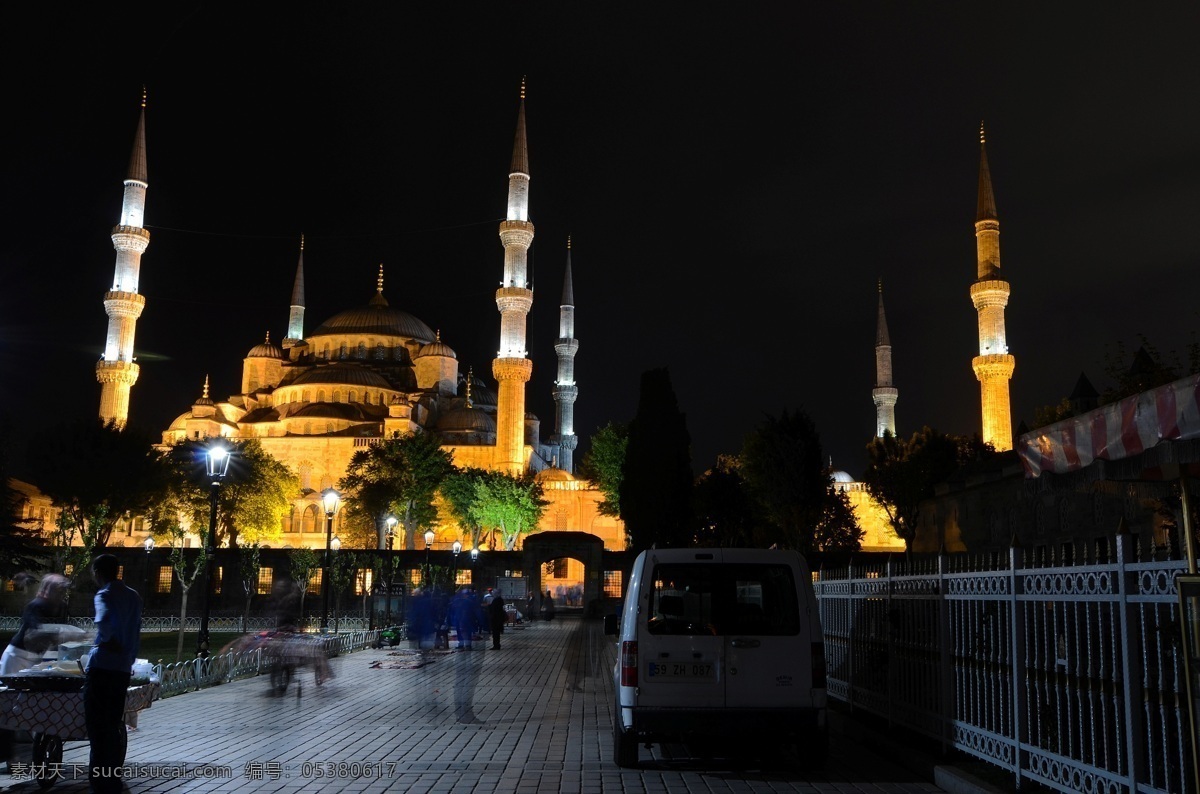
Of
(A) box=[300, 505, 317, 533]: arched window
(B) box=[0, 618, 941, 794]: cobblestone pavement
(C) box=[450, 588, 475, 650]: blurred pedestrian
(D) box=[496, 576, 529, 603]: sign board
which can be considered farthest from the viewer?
(A) box=[300, 505, 317, 533]: arched window

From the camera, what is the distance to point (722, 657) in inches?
280

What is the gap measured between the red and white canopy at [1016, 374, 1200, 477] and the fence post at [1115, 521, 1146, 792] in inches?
19.2

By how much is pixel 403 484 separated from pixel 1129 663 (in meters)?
48.3

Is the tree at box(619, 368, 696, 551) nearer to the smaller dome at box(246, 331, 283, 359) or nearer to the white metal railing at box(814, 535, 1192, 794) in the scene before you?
the white metal railing at box(814, 535, 1192, 794)

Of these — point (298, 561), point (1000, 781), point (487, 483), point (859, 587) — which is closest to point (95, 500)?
point (298, 561)

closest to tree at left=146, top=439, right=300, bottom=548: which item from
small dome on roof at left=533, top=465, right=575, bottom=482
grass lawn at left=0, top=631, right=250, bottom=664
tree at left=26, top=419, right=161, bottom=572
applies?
tree at left=26, top=419, right=161, bottom=572

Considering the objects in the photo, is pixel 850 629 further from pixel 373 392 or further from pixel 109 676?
pixel 373 392

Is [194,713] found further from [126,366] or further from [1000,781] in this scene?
[126,366]

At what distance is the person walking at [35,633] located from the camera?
7.34m

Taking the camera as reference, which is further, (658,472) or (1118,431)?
(658,472)

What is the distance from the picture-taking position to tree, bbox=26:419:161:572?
41.5 meters

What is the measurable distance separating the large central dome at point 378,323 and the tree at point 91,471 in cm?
3298

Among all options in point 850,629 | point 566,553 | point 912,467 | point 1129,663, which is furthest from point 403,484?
point 1129,663

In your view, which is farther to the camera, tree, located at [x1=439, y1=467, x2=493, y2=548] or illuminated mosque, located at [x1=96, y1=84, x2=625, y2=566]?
illuminated mosque, located at [x1=96, y1=84, x2=625, y2=566]
